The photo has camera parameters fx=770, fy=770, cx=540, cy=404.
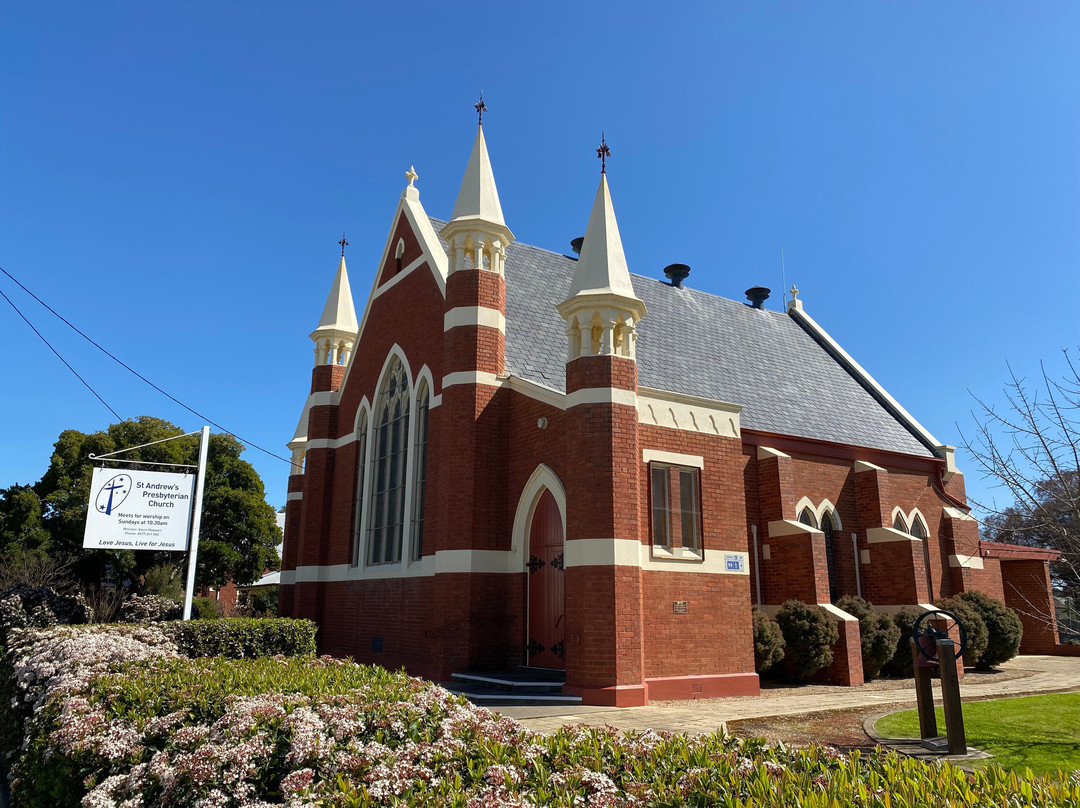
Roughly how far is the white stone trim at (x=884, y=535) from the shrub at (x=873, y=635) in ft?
9.54

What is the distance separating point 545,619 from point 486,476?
3.04 m

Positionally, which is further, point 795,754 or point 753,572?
point 753,572

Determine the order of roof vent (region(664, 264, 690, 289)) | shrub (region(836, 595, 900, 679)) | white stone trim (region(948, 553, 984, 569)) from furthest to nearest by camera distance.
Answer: roof vent (region(664, 264, 690, 289))
white stone trim (region(948, 553, 984, 569))
shrub (region(836, 595, 900, 679))

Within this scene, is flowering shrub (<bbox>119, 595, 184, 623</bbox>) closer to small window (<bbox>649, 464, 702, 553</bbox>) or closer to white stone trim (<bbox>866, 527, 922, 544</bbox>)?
small window (<bbox>649, 464, 702, 553</bbox>)

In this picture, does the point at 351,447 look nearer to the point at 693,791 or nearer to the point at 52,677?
the point at 52,677

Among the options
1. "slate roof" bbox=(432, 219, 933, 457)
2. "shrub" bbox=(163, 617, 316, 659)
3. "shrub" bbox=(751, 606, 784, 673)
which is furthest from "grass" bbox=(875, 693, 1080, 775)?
"shrub" bbox=(163, 617, 316, 659)

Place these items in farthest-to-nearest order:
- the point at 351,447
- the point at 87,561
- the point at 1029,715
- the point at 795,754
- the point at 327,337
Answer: the point at 87,561 → the point at 327,337 → the point at 351,447 → the point at 1029,715 → the point at 795,754

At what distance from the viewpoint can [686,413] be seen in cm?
1518

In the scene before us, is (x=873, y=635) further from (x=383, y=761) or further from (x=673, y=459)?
(x=383, y=761)

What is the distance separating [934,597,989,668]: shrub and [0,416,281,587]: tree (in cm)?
3037

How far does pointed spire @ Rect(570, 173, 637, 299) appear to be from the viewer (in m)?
14.1

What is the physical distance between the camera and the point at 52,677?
8.48 metres

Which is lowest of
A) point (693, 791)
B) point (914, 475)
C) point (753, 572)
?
point (693, 791)

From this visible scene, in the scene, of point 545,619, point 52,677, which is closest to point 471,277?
point 545,619
